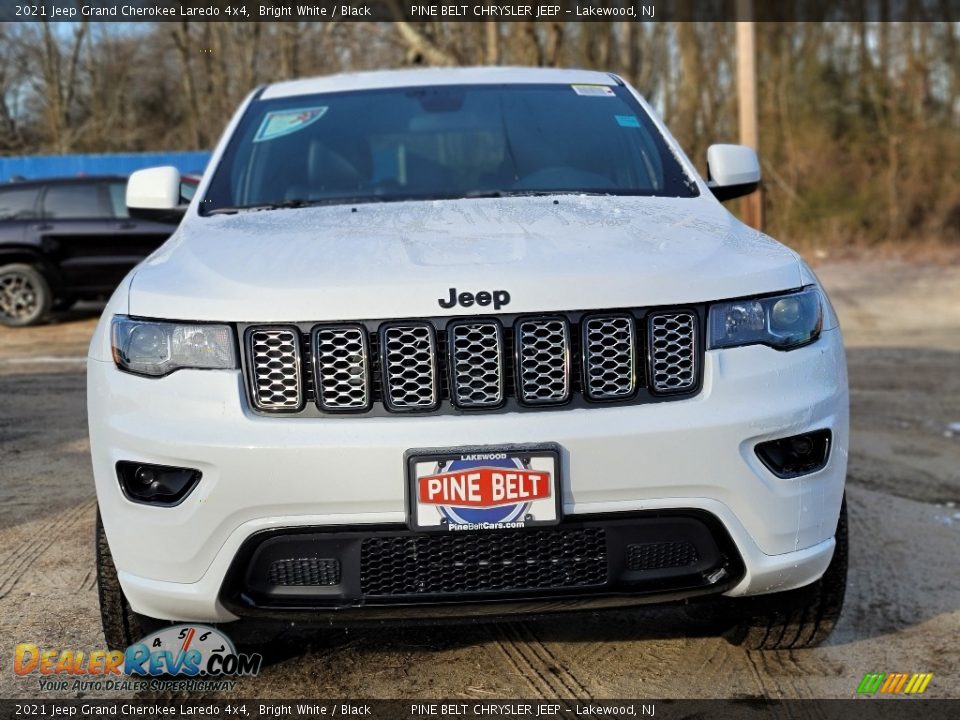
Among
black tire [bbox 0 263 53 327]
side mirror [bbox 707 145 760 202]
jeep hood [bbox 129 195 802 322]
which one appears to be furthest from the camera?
black tire [bbox 0 263 53 327]

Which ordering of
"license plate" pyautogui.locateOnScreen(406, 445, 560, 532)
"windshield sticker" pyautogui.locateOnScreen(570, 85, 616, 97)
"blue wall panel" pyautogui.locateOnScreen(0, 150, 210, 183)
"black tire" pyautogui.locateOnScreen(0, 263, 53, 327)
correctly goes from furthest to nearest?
1. "blue wall panel" pyautogui.locateOnScreen(0, 150, 210, 183)
2. "black tire" pyautogui.locateOnScreen(0, 263, 53, 327)
3. "windshield sticker" pyautogui.locateOnScreen(570, 85, 616, 97)
4. "license plate" pyautogui.locateOnScreen(406, 445, 560, 532)

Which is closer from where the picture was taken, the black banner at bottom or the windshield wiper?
the black banner at bottom

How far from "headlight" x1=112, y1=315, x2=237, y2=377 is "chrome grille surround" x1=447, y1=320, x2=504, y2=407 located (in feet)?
1.73

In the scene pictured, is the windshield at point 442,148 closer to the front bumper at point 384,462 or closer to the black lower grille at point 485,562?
the front bumper at point 384,462

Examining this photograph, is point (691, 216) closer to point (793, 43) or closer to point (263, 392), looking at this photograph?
point (263, 392)

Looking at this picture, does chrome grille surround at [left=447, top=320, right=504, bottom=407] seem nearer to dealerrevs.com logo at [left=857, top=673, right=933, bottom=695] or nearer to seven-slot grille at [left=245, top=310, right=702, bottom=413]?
seven-slot grille at [left=245, top=310, right=702, bottom=413]

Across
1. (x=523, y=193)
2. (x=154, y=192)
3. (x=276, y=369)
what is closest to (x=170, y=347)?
(x=276, y=369)

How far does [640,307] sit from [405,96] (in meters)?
2.08

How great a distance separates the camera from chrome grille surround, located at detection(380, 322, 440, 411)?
2699 millimetres

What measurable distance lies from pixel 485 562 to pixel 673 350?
677 mm

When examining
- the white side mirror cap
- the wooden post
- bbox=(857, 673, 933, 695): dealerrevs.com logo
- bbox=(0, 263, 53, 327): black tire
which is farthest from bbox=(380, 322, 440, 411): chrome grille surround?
the wooden post

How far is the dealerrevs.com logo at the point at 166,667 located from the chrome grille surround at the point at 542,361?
120 cm

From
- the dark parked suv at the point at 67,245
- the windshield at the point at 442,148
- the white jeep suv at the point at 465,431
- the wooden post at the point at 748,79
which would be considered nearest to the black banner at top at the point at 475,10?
the wooden post at the point at 748,79

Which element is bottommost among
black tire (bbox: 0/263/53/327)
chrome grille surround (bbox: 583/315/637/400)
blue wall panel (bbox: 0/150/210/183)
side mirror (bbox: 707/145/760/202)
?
blue wall panel (bbox: 0/150/210/183)
